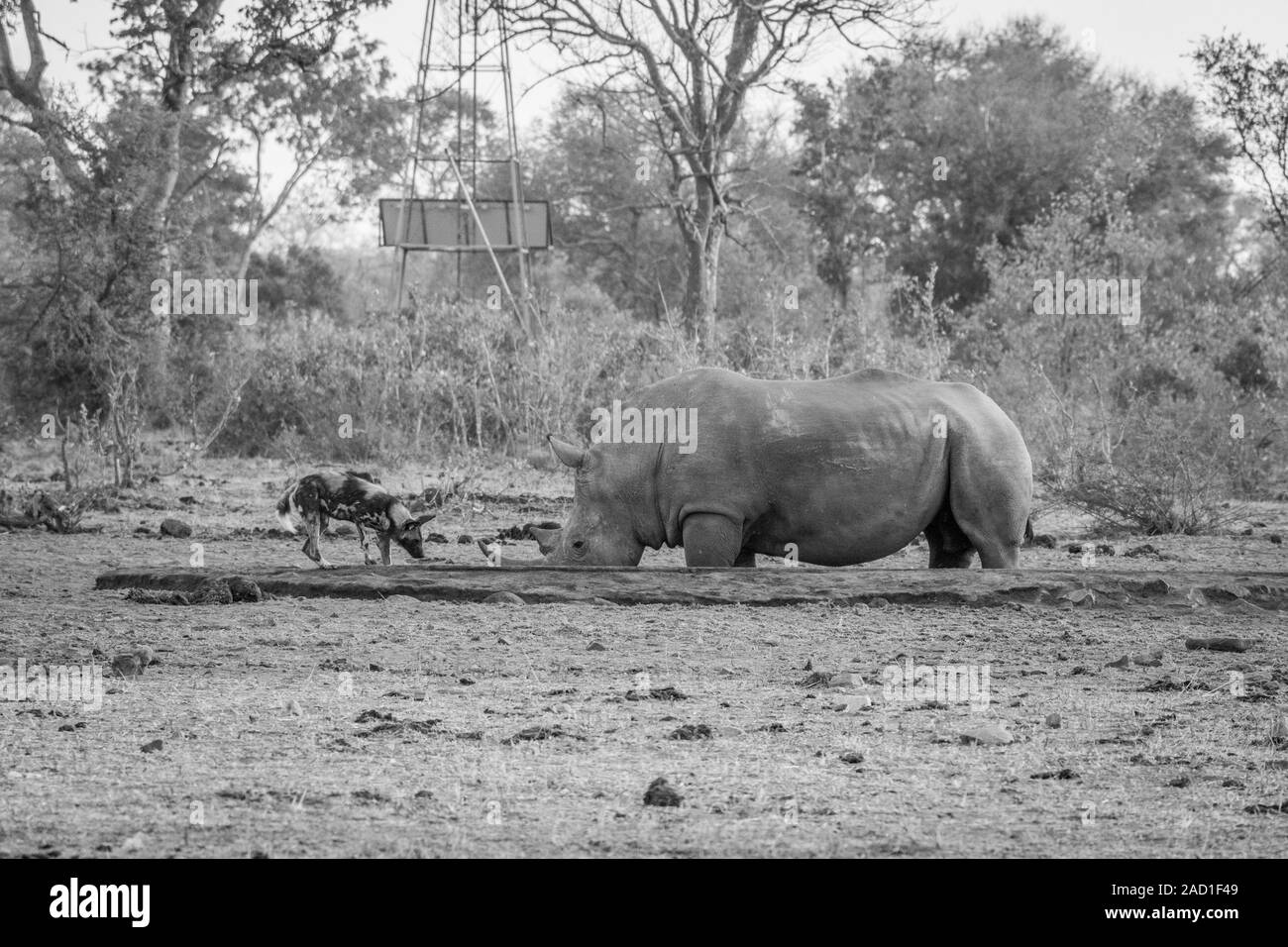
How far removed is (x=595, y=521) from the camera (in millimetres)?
9828

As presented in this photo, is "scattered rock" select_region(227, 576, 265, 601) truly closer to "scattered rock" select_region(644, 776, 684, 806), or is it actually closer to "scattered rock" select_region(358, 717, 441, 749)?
"scattered rock" select_region(358, 717, 441, 749)

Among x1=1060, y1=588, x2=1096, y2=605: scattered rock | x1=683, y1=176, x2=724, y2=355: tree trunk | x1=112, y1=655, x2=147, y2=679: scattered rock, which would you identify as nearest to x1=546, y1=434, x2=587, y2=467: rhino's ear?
x1=1060, y1=588, x2=1096, y2=605: scattered rock

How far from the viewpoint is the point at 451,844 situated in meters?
4.62

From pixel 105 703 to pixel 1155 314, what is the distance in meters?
25.8

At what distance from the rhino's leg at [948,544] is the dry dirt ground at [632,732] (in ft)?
4.18

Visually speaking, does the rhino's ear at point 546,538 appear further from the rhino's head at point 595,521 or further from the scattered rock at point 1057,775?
the scattered rock at point 1057,775

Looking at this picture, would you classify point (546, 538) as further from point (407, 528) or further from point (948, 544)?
point (948, 544)

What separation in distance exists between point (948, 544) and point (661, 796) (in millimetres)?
5592

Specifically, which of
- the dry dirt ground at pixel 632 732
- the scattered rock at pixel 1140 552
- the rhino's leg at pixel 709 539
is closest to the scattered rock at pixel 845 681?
the dry dirt ground at pixel 632 732

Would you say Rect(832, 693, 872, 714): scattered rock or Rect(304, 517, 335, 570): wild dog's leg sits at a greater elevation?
Rect(304, 517, 335, 570): wild dog's leg

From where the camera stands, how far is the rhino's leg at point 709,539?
9.58 metres

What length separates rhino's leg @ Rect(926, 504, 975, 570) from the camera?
1024cm

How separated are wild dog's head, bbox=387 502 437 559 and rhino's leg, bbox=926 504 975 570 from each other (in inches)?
122

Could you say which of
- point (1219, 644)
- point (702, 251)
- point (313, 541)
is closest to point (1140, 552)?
point (1219, 644)
